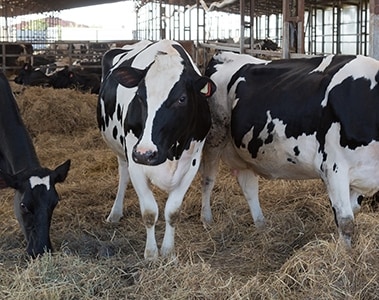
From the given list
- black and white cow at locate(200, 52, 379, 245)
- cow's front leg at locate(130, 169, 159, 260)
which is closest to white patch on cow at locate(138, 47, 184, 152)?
cow's front leg at locate(130, 169, 159, 260)

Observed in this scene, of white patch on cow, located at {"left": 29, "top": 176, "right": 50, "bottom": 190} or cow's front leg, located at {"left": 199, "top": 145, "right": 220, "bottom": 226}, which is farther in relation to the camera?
cow's front leg, located at {"left": 199, "top": 145, "right": 220, "bottom": 226}

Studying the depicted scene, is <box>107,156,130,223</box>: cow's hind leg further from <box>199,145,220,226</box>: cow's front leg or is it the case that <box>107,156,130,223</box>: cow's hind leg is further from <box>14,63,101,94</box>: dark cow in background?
<box>14,63,101,94</box>: dark cow in background

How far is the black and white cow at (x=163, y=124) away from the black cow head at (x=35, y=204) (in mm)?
622

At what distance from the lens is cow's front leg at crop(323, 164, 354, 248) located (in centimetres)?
417

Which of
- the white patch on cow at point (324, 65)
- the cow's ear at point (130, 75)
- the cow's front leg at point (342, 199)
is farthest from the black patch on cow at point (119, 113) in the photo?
the cow's front leg at point (342, 199)

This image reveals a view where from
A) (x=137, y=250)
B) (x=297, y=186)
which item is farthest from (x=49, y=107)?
(x=137, y=250)

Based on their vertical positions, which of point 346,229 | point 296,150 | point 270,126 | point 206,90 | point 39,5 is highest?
point 39,5

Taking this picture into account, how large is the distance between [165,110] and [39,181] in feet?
3.22

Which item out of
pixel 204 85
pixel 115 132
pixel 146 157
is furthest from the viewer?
pixel 115 132

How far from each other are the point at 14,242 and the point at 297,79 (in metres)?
2.47

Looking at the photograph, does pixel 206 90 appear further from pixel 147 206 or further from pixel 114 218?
pixel 114 218

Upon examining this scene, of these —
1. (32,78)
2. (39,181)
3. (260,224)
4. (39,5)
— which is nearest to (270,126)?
(260,224)

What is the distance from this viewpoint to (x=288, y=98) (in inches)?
181

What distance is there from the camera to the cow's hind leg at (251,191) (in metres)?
5.37
